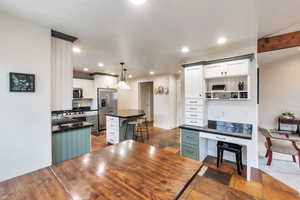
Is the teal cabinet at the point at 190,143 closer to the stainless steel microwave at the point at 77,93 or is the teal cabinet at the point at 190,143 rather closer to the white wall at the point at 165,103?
the white wall at the point at 165,103

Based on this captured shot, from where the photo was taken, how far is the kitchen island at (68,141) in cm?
227

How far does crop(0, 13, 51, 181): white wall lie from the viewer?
169 cm

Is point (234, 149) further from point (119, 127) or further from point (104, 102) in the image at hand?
point (104, 102)

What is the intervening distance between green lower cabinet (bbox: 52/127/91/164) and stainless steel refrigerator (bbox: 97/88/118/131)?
115 inches

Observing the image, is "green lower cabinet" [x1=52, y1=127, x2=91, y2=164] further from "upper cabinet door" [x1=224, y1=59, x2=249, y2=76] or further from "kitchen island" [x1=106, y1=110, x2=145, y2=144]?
"upper cabinet door" [x1=224, y1=59, x2=249, y2=76]

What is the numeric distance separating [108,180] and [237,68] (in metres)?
2.95

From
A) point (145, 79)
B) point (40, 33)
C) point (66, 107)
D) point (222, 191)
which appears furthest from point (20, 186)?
point (145, 79)

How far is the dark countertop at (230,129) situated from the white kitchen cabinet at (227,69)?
1066mm

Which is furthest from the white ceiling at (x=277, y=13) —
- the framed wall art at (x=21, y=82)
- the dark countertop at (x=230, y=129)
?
the framed wall art at (x=21, y=82)

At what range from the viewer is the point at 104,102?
568cm

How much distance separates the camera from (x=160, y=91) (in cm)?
634

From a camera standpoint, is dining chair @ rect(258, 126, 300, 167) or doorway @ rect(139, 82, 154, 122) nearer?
dining chair @ rect(258, 126, 300, 167)

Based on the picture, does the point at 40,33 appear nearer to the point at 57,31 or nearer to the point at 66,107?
the point at 57,31

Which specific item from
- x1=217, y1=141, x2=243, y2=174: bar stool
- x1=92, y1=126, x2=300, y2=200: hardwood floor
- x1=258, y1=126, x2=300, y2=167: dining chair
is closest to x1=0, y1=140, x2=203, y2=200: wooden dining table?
x1=92, y1=126, x2=300, y2=200: hardwood floor
